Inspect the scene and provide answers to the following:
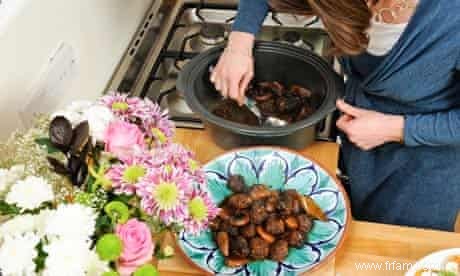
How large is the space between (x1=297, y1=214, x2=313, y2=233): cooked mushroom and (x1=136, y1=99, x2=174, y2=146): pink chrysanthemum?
0.31 metres

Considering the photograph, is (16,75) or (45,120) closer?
(45,120)

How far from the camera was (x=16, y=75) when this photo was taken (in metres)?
0.87

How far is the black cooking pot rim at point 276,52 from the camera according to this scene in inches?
38.1

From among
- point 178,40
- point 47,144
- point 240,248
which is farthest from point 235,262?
point 178,40

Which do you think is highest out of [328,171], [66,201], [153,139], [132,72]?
[132,72]

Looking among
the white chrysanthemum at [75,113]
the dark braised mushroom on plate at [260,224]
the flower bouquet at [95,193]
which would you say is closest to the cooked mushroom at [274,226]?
the dark braised mushroom on plate at [260,224]

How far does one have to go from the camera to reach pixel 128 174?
0.59 metres

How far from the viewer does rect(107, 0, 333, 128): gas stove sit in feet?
3.99

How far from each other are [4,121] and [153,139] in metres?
0.31

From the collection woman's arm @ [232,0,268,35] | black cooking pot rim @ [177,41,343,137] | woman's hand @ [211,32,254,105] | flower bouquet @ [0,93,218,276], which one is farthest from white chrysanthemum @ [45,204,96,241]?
woman's arm @ [232,0,268,35]

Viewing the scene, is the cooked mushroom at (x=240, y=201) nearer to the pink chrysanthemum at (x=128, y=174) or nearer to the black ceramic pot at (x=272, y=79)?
the black ceramic pot at (x=272, y=79)

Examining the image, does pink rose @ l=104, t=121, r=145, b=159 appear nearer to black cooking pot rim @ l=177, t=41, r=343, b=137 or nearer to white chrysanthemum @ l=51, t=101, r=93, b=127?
white chrysanthemum @ l=51, t=101, r=93, b=127

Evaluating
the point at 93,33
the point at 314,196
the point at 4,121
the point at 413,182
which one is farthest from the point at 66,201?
the point at 413,182

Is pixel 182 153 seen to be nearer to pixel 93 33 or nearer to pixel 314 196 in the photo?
pixel 314 196
